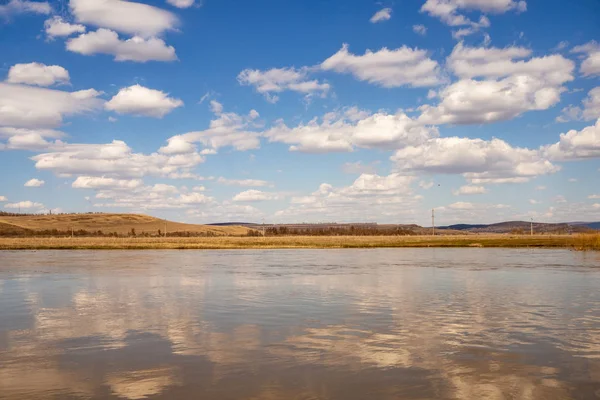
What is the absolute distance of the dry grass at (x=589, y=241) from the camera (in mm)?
59188

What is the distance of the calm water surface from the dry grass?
3816 centimetres

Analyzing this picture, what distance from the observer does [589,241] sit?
199 feet

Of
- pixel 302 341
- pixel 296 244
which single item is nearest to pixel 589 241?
pixel 296 244

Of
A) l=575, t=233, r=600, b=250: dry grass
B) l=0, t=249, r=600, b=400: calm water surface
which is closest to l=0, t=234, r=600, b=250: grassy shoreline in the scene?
l=575, t=233, r=600, b=250: dry grass

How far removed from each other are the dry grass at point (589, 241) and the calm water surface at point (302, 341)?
3816 centimetres

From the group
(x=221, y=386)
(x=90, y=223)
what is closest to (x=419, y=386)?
(x=221, y=386)

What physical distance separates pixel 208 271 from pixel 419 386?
26.8 metres

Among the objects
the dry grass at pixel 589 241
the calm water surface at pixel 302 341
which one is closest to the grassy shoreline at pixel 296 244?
the dry grass at pixel 589 241

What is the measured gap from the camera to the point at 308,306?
19688 millimetres

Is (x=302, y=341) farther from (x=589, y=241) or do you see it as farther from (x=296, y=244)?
(x=296, y=244)

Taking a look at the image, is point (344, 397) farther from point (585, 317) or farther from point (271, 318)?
point (585, 317)

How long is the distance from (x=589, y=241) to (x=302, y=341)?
56802 millimetres

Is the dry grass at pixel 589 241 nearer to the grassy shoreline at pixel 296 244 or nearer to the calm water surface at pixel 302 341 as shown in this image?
the grassy shoreline at pixel 296 244

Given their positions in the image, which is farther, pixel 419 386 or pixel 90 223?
pixel 90 223
